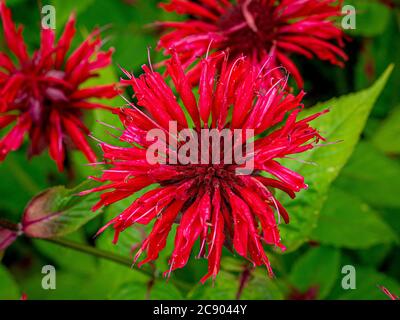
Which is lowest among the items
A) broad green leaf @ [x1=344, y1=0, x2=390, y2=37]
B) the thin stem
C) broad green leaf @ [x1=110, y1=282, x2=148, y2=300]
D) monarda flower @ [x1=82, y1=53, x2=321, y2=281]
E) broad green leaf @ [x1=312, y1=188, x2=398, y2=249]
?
broad green leaf @ [x1=110, y1=282, x2=148, y2=300]

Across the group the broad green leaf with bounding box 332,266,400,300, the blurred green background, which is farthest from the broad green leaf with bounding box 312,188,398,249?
the broad green leaf with bounding box 332,266,400,300

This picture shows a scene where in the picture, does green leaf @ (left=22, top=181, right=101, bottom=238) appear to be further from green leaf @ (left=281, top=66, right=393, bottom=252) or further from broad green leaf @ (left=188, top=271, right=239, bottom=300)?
green leaf @ (left=281, top=66, right=393, bottom=252)

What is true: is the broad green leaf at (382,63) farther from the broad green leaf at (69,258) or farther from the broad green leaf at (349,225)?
the broad green leaf at (69,258)

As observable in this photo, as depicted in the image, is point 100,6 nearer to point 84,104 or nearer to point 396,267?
point 84,104

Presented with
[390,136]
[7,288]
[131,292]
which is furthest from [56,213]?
[390,136]

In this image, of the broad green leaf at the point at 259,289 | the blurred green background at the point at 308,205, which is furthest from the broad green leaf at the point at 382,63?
the broad green leaf at the point at 259,289
